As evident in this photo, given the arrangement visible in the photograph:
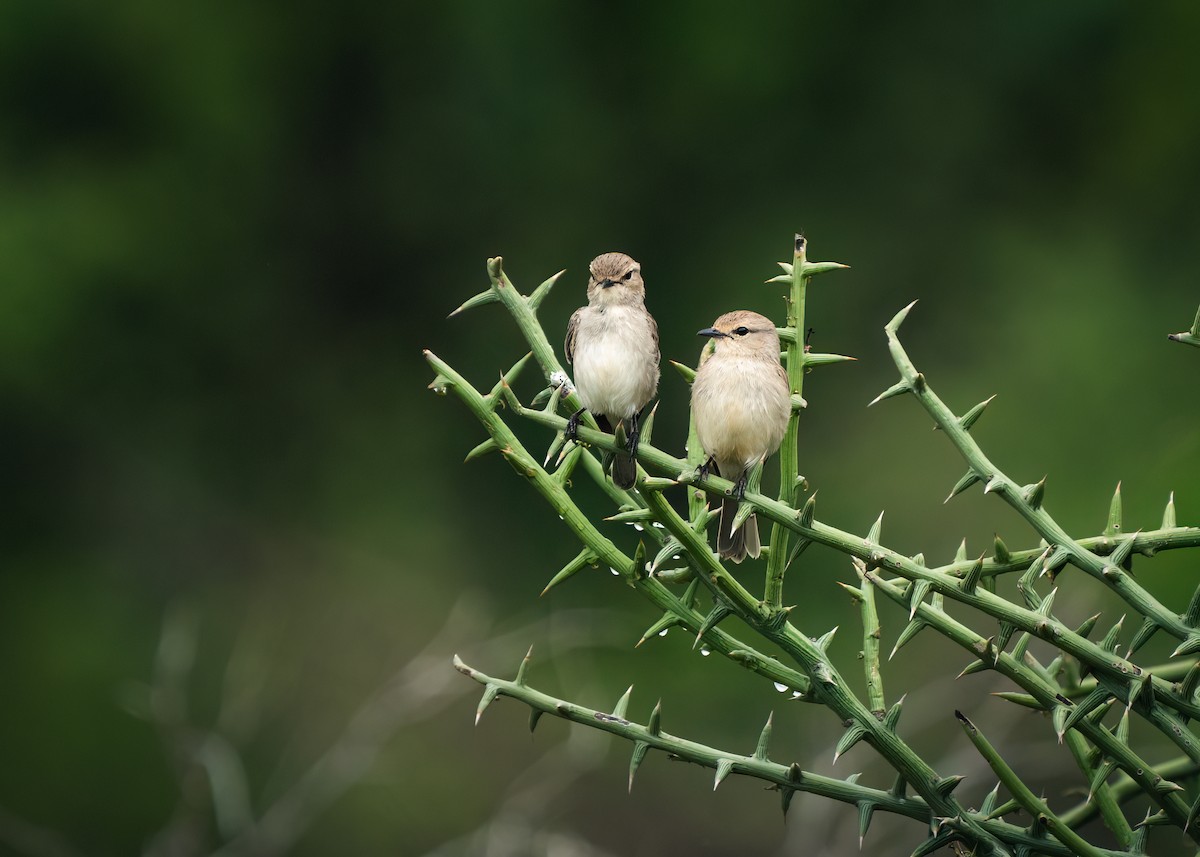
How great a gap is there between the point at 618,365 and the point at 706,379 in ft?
0.76

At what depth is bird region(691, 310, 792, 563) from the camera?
8.07 ft

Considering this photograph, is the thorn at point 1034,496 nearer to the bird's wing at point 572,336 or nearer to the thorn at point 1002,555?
the thorn at point 1002,555

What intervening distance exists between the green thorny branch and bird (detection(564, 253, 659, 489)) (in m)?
0.99

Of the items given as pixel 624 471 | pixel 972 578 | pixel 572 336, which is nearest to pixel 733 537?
pixel 624 471

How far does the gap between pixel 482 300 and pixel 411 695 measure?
2037 mm

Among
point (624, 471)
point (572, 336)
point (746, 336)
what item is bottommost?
point (624, 471)

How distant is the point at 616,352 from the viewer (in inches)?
108

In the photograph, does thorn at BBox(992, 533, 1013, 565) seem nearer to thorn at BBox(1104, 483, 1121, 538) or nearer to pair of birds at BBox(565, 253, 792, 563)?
thorn at BBox(1104, 483, 1121, 538)

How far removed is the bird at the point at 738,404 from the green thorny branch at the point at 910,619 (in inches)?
29.9

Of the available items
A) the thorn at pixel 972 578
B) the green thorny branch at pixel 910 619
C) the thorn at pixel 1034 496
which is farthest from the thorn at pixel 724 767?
the thorn at pixel 1034 496

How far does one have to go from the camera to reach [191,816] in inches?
148

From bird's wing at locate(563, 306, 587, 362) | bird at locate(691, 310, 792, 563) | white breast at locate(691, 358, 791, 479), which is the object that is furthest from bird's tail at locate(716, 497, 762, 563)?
bird's wing at locate(563, 306, 587, 362)

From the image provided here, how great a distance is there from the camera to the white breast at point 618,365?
2.71 m

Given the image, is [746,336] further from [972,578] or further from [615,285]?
[972,578]
